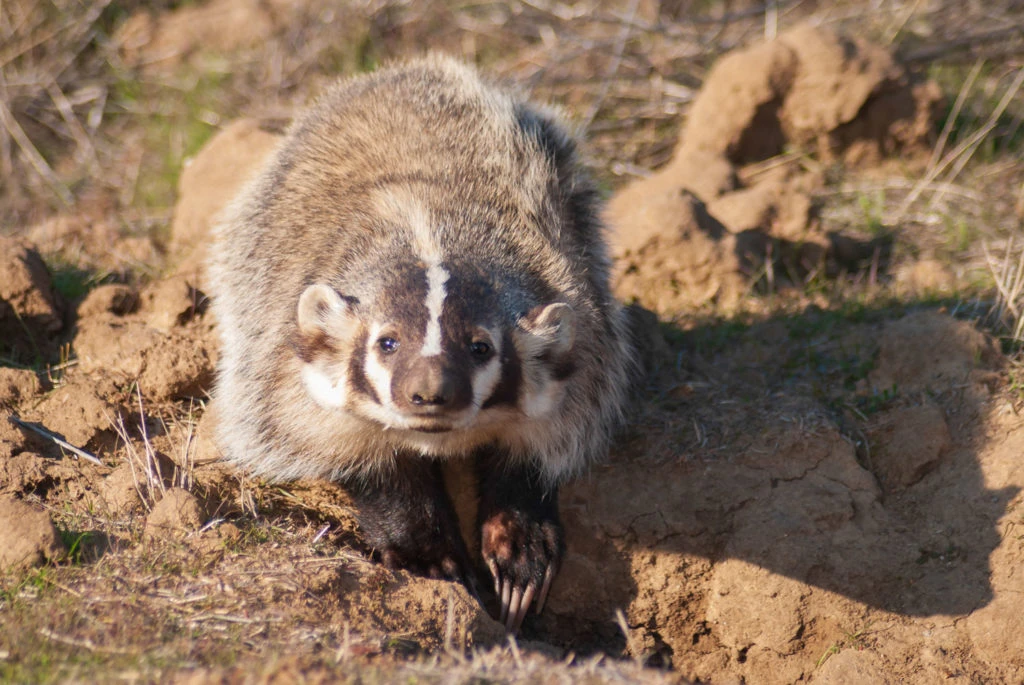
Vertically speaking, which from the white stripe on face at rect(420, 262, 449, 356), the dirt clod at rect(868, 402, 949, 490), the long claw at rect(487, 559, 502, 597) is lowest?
the long claw at rect(487, 559, 502, 597)

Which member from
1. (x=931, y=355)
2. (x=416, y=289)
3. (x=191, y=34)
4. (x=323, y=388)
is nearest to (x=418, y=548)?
(x=323, y=388)

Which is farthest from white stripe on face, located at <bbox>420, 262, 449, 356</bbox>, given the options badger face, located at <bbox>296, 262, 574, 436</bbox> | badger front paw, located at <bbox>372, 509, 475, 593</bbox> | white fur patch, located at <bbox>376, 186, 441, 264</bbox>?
badger front paw, located at <bbox>372, 509, 475, 593</bbox>

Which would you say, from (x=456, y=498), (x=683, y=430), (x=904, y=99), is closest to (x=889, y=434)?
(x=683, y=430)

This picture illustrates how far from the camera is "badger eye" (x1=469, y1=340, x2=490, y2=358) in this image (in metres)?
2.41

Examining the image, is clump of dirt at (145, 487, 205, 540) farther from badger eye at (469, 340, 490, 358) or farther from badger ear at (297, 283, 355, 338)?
badger eye at (469, 340, 490, 358)

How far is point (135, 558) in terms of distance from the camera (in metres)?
2.63

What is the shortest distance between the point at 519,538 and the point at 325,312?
97 centimetres

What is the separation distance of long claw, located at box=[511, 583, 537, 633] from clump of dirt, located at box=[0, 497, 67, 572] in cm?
127

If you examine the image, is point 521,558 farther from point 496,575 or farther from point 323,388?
point 323,388

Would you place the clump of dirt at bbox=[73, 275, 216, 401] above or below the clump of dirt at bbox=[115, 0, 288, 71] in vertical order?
below

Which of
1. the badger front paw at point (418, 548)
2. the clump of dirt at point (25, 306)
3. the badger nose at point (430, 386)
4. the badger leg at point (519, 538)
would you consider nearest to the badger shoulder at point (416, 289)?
the badger nose at point (430, 386)

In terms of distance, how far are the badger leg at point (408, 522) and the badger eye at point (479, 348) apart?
0.70 m

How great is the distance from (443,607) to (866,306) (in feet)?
7.48

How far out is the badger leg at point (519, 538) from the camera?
3.10m
